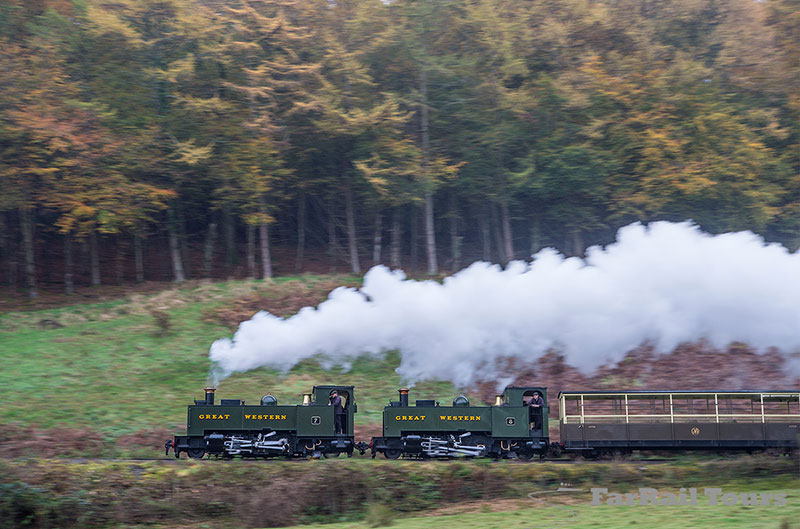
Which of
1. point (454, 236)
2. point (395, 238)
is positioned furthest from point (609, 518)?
point (454, 236)

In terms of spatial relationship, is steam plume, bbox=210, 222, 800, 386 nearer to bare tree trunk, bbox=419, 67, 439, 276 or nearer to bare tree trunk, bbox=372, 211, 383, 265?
bare tree trunk, bbox=419, 67, 439, 276

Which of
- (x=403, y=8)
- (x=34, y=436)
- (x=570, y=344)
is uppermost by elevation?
(x=403, y=8)

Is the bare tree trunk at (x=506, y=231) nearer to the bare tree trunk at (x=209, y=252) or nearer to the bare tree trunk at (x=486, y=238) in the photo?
the bare tree trunk at (x=486, y=238)

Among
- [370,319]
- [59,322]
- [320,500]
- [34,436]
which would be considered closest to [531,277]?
[370,319]

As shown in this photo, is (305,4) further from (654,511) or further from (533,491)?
(654,511)

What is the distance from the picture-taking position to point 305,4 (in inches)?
1710

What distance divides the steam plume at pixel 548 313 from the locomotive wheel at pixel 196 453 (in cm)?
556

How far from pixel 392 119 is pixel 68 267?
1897 cm

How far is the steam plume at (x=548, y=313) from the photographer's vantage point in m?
29.8

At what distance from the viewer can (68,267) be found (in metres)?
42.2

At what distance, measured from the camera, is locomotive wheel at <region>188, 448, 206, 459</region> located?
A: 80.1 feet

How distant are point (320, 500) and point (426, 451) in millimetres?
4356

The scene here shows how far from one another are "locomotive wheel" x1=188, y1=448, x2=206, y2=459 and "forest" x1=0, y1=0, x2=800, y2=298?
16.8 metres

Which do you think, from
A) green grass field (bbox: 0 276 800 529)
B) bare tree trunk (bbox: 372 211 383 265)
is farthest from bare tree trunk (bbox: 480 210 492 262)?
green grass field (bbox: 0 276 800 529)
